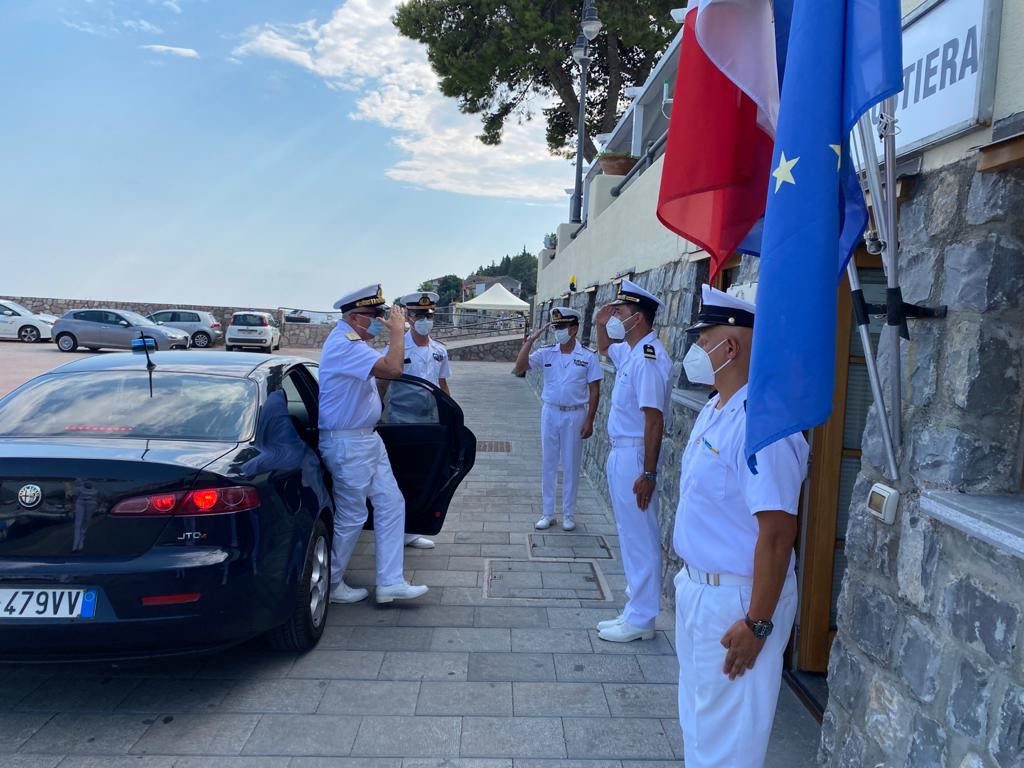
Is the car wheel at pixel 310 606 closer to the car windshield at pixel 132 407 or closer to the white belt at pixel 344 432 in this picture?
the white belt at pixel 344 432

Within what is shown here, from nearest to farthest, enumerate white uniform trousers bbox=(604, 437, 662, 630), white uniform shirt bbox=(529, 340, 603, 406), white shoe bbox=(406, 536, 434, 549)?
white uniform trousers bbox=(604, 437, 662, 630), white shoe bbox=(406, 536, 434, 549), white uniform shirt bbox=(529, 340, 603, 406)

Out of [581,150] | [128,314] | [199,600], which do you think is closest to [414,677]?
[199,600]

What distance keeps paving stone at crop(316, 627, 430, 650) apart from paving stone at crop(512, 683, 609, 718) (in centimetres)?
73

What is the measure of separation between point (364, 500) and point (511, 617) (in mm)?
1160

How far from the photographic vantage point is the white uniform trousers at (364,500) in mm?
4539

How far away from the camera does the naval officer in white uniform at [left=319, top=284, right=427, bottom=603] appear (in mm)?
4457

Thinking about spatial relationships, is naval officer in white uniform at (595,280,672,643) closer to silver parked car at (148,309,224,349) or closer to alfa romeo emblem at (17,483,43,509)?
alfa romeo emblem at (17,483,43,509)

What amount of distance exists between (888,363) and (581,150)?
1582cm

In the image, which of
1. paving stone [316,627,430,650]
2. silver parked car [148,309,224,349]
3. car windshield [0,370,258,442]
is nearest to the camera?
car windshield [0,370,258,442]

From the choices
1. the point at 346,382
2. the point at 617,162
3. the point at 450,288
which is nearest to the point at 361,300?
the point at 346,382

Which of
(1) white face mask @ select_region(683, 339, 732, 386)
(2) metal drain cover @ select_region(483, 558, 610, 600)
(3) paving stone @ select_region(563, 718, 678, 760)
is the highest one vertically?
(1) white face mask @ select_region(683, 339, 732, 386)

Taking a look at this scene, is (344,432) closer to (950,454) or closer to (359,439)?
(359,439)

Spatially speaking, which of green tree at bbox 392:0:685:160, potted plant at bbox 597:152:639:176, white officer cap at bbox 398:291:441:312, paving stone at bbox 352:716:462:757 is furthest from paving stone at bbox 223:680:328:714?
green tree at bbox 392:0:685:160

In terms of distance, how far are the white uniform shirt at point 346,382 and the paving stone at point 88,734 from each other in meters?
1.87
